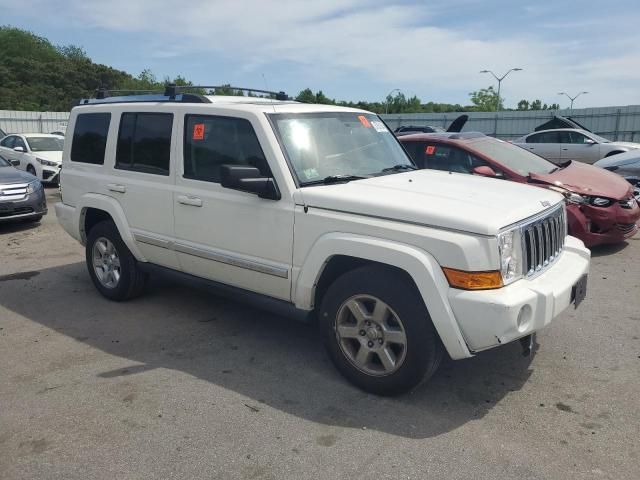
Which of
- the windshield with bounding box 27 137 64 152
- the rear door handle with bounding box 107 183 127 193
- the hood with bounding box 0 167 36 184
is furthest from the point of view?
the windshield with bounding box 27 137 64 152

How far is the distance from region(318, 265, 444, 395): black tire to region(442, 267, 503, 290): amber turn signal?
0.29 metres

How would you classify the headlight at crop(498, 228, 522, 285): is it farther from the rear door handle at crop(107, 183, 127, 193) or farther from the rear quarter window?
the rear quarter window

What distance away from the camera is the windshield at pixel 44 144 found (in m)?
16.1

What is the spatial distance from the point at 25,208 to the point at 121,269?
5334mm

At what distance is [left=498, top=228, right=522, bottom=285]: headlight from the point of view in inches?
132

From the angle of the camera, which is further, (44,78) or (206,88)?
(44,78)

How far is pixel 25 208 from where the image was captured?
32.2 ft

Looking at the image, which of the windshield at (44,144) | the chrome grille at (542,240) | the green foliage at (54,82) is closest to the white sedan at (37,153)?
the windshield at (44,144)

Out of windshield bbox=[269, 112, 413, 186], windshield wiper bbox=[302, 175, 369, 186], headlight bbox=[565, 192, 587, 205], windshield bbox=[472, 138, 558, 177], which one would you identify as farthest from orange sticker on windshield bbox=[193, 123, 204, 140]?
headlight bbox=[565, 192, 587, 205]

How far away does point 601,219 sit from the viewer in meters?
7.11

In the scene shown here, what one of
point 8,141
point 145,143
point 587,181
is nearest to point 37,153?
point 8,141

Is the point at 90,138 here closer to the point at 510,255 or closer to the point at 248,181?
the point at 248,181

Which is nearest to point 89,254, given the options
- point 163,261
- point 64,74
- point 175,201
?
point 163,261

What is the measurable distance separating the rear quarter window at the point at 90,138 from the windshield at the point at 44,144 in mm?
11551
